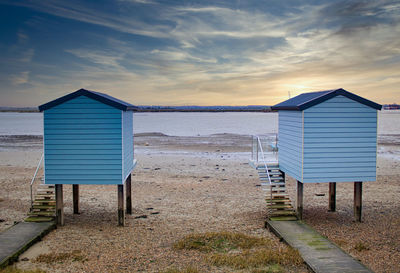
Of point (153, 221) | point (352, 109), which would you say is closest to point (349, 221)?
point (352, 109)

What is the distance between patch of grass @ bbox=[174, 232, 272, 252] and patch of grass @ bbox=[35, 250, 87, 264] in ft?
9.89

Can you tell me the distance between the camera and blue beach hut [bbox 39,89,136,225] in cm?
1294

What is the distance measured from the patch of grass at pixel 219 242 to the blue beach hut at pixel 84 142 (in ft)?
11.4

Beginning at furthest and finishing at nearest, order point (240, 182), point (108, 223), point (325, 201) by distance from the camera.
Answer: point (240, 182) < point (325, 201) < point (108, 223)

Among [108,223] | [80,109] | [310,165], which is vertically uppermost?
[80,109]

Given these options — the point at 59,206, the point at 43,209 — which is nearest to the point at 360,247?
the point at 59,206

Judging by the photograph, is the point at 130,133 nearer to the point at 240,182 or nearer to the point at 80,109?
the point at 80,109

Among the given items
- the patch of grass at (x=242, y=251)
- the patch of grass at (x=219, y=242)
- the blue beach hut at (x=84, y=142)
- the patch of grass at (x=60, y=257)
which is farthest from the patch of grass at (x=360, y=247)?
the patch of grass at (x=60, y=257)

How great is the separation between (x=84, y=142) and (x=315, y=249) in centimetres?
907

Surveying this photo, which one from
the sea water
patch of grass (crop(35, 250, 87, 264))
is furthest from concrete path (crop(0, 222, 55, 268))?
the sea water

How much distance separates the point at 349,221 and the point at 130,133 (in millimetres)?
10242

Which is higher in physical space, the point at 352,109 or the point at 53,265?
the point at 352,109

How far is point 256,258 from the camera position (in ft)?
32.7

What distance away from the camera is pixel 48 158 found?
12953 millimetres
